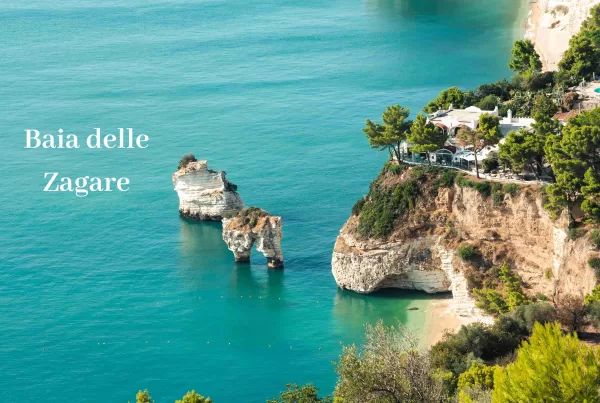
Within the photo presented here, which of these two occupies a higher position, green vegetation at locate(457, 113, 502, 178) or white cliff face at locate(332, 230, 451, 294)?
green vegetation at locate(457, 113, 502, 178)

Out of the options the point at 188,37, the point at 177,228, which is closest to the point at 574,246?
the point at 177,228

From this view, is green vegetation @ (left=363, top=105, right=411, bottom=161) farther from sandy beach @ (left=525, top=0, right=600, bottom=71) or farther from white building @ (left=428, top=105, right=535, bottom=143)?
sandy beach @ (left=525, top=0, right=600, bottom=71)

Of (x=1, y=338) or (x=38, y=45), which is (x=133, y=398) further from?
(x=38, y=45)

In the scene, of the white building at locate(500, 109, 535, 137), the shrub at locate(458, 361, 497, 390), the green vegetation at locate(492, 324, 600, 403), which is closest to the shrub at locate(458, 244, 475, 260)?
the white building at locate(500, 109, 535, 137)

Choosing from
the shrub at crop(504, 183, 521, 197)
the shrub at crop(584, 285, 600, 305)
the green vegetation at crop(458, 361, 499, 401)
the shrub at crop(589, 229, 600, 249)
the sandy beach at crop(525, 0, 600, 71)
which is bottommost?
A: the green vegetation at crop(458, 361, 499, 401)

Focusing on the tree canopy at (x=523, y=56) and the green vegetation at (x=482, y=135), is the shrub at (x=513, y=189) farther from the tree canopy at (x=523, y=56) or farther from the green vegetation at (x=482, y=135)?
the tree canopy at (x=523, y=56)

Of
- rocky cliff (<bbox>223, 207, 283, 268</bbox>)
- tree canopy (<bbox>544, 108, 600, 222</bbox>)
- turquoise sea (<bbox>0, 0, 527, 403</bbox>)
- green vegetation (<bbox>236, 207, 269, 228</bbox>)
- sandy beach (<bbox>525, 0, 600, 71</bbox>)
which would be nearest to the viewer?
tree canopy (<bbox>544, 108, 600, 222</bbox>)

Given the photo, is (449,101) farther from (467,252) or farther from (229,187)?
(229,187)
